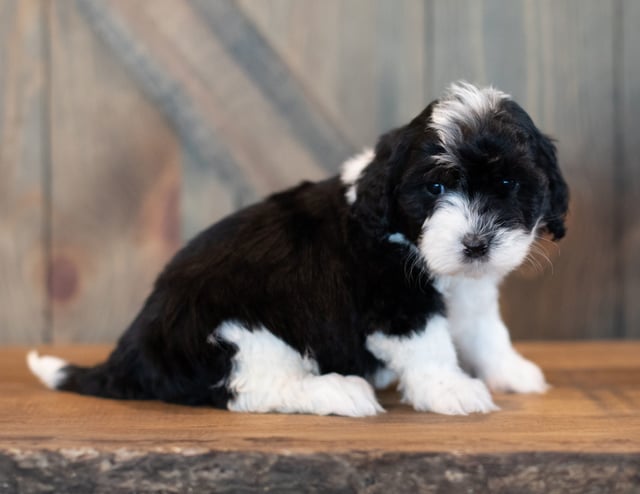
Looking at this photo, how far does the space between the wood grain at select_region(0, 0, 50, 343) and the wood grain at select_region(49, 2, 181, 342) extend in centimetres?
5

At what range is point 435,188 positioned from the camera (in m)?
2.07

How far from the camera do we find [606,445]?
182 cm

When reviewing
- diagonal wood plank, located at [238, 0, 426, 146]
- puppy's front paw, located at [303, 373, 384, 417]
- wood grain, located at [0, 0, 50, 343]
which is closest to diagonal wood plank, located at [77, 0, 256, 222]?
wood grain, located at [0, 0, 50, 343]

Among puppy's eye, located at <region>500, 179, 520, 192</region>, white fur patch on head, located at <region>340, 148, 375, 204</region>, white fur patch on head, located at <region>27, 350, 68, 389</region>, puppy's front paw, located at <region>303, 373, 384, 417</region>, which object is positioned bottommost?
puppy's front paw, located at <region>303, 373, 384, 417</region>

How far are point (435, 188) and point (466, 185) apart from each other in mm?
76

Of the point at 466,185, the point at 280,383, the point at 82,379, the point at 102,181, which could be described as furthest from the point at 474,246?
the point at 102,181

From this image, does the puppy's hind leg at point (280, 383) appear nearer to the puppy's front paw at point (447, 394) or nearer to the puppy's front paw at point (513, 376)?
the puppy's front paw at point (447, 394)

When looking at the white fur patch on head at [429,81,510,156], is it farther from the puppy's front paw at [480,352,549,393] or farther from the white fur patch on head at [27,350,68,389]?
the white fur patch on head at [27,350,68,389]

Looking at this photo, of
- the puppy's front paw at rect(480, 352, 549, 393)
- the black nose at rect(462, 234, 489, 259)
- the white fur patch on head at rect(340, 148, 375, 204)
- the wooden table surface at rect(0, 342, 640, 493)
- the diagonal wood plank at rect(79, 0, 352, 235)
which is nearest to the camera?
the wooden table surface at rect(0, 342, 640, 493)

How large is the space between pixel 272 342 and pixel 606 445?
858mm

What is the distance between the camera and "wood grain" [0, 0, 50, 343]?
3490 millimetres

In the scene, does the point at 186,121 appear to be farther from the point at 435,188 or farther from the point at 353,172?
the point at 435,188

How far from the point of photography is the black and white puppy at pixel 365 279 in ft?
6.72

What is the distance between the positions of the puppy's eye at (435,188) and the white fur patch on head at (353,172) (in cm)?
26
